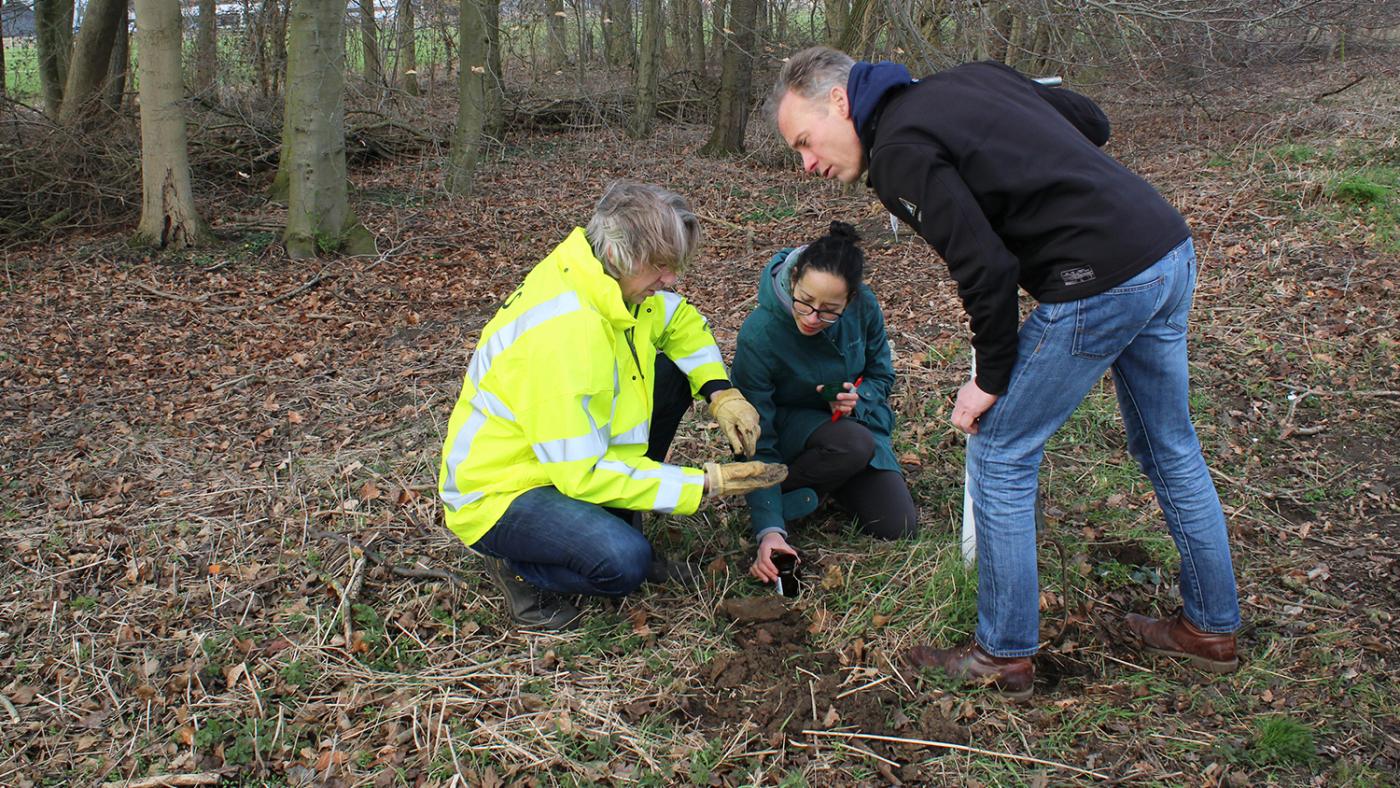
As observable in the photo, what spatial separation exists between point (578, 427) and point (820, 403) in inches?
44.5

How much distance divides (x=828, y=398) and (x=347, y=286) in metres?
4.83

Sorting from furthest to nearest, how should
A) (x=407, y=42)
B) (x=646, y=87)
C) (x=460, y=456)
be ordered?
(x=646, y=87)
(x=407, y=42)
(x=460, y=456)

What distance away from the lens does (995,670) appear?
2.65m

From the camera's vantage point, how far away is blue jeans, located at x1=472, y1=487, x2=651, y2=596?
2898 millimetres

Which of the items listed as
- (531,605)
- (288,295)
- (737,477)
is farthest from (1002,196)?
(288,295)

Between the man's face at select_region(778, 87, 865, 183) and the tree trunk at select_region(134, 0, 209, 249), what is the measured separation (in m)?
6.77

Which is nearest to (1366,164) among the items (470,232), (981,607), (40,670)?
(981,607)

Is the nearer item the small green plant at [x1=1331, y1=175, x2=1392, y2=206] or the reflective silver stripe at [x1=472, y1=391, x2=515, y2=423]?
the reflective silver stripe at [x1=472, y1=391, x2=515, y2=423]

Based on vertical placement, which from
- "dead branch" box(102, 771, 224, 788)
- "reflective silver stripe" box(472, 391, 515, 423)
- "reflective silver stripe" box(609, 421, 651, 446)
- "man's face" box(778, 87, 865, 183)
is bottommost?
"dead branch" box(102, 771, 224, 788)

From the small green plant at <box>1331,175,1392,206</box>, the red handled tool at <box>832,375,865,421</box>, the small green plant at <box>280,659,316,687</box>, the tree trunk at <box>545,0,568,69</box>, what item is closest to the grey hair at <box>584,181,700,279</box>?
the red handled tool at <box>832,375,865,421</box>

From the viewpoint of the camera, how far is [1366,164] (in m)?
6.95

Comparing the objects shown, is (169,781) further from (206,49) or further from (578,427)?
(206,49)

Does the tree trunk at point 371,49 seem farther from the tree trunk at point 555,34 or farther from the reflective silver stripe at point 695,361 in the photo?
the reflective silver stripe at point 695,361

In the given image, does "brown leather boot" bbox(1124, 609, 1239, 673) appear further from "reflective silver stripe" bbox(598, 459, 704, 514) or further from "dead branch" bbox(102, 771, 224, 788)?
"dead branch" bbox(102, 771, 224, 788)
